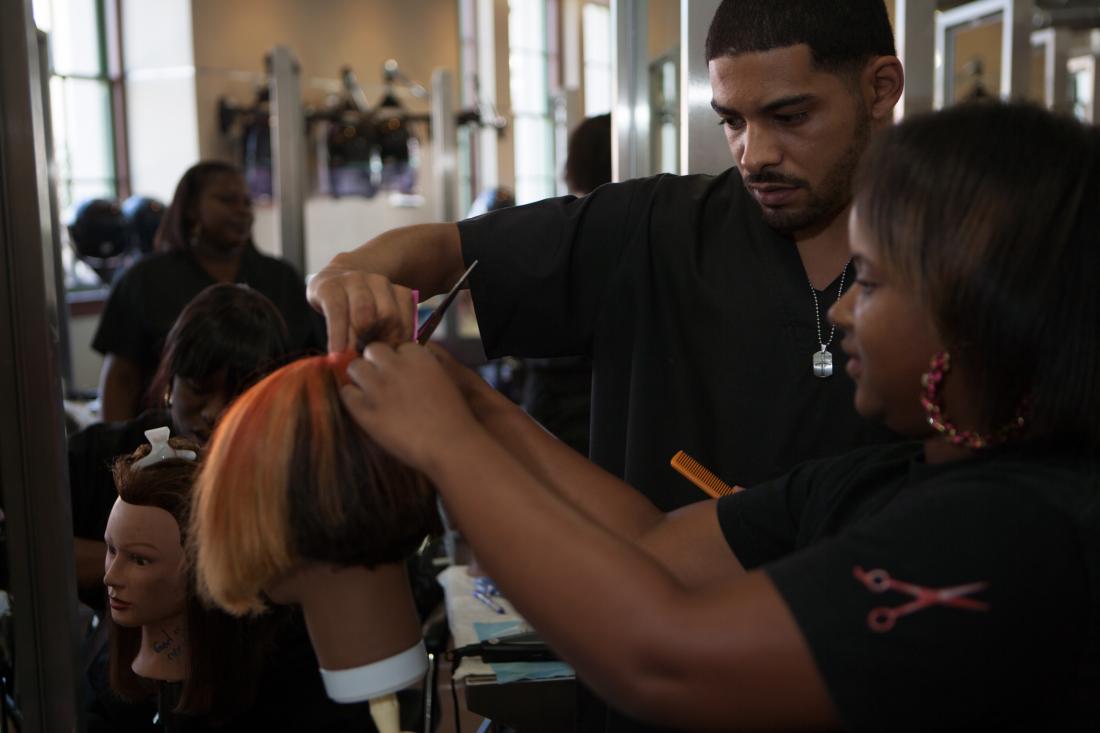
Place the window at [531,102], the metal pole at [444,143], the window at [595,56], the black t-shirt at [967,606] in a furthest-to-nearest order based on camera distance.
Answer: the window at [595,56], the window at [531,102], the metal pole at [444,143], the black t-shirt at [967,606]

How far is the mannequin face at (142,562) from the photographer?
1.38 m

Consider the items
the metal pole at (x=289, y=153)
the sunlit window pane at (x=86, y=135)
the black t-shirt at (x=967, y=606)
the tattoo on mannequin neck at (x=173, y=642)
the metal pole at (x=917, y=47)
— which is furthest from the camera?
the sunlit window pane at (x=86, y=135)

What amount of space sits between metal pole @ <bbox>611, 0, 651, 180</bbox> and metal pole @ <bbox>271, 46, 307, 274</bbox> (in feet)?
→ 5.26

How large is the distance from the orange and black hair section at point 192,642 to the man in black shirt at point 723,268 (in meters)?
0.40

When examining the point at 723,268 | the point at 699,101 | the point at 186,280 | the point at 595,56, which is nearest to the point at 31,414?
the point at 723,268

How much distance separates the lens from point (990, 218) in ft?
2.43

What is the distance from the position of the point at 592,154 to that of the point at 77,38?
17.4 feet

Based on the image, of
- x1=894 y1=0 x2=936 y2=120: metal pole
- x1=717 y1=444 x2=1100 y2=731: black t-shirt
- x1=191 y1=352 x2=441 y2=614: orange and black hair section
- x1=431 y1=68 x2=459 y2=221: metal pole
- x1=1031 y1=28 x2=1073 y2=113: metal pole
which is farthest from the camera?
x1=431 y1=68 x2=459 y2=221: metal pole

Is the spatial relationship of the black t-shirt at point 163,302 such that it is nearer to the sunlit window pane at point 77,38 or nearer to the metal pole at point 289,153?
the metal pole at point 289,153

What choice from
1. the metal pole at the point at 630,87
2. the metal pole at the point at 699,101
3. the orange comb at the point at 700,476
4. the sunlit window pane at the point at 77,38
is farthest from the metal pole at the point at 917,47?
the sunlit window pane at the point at 77,38

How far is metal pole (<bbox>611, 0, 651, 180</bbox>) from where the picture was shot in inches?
103

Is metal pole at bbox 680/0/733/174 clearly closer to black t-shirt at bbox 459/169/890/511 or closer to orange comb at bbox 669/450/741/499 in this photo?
black t-shirt at bbox 459/169/890/511

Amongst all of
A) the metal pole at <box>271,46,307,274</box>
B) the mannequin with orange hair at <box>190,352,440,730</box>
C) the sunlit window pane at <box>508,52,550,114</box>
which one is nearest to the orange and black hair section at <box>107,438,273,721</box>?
the mannequin with orange hair at <box>190,352,440,730</box>

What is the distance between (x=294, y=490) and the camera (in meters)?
0.92
